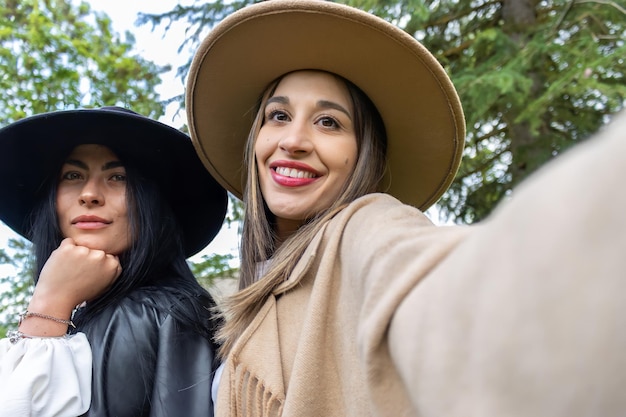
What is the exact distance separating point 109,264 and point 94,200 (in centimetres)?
22

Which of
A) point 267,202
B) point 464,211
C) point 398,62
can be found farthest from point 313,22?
point 464,211

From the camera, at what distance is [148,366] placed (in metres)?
1.76

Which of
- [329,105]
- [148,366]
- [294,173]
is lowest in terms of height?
[148,366]

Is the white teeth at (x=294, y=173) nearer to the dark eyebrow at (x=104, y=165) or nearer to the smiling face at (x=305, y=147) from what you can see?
the smiling face at (x=305, y=147)

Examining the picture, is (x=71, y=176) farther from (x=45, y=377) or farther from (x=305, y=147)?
(x=305, y=147)

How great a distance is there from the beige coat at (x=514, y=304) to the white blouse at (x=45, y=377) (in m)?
1.08

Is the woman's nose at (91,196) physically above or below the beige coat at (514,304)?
above

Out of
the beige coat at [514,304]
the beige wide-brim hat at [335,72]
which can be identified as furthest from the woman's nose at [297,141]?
the beige coat at [514,304]

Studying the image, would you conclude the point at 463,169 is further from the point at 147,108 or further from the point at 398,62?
the point at 398,62

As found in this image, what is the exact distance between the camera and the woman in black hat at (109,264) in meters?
1.72

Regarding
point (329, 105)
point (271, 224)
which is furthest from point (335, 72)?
point (271, 224)

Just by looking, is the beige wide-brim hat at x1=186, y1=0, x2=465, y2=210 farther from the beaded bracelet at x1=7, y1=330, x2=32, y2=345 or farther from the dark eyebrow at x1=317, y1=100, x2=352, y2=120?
the beaded bracelet at x1=7, y1=330, x2=32, y2=345

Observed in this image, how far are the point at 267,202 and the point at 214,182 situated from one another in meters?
0.74

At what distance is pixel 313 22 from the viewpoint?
176cm
